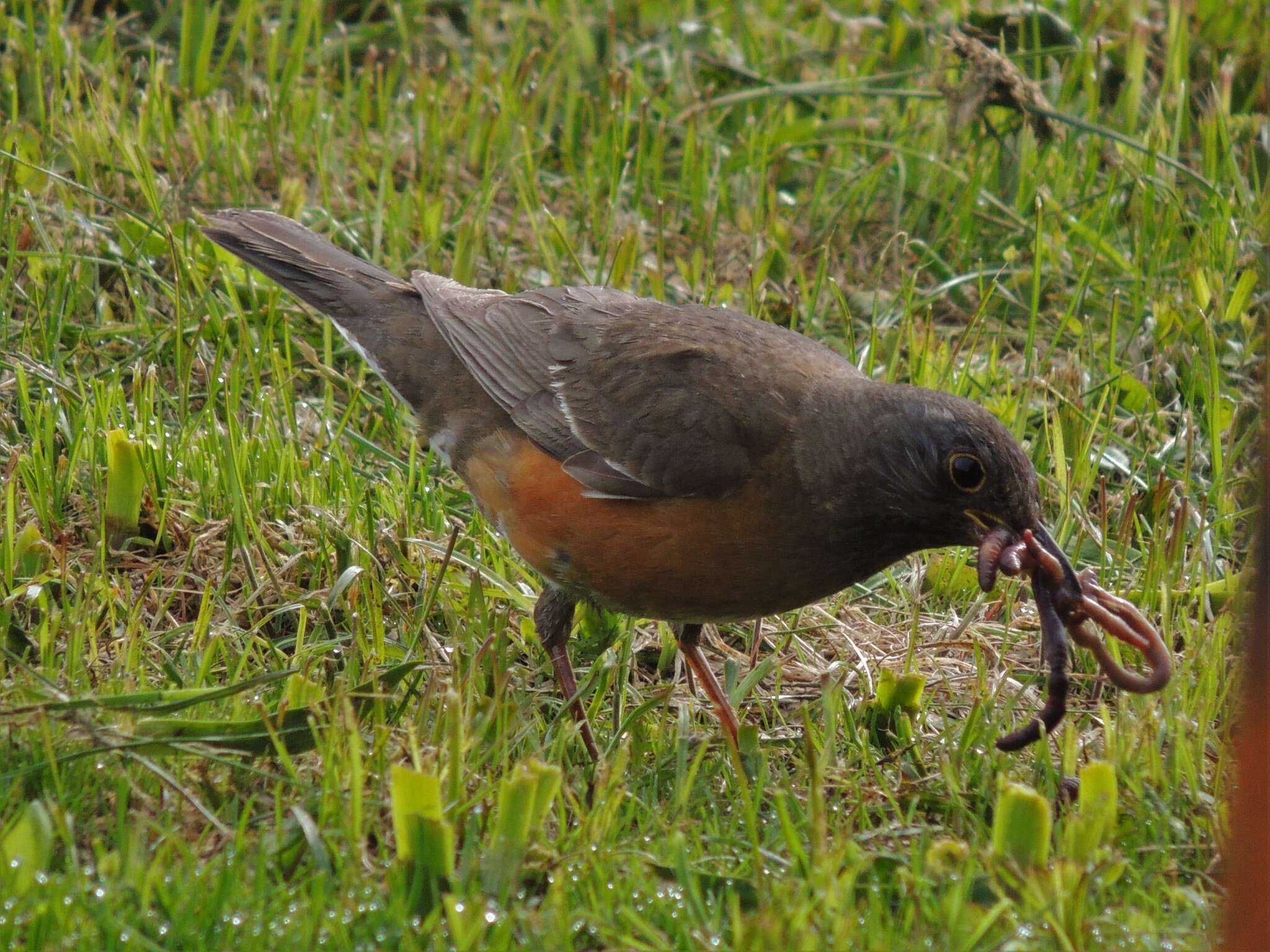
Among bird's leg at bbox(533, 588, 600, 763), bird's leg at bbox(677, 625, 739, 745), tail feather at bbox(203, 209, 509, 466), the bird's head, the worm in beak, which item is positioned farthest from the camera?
tail feather at bbox(203, 209, 509, 466)

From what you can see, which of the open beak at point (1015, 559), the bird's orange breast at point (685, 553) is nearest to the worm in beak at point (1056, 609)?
the open beak at point (1015, 559)

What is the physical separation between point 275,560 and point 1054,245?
140 inches

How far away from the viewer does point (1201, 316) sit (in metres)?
5.58

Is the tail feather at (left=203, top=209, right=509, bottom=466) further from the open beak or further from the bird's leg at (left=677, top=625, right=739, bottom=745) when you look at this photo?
the open beak

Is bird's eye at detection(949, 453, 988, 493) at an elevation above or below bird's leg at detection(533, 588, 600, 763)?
above

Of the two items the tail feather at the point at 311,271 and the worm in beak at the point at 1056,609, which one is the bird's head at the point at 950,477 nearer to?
the worm in beak at the point at 1056,609

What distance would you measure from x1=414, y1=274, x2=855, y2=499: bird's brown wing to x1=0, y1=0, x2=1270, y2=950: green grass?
52 cm

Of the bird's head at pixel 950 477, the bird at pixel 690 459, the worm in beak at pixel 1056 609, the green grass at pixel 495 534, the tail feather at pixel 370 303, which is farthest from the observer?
the tail feather at pixel 370 303

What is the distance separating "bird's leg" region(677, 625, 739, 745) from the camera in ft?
14.4

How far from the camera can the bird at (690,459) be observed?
4.12 m

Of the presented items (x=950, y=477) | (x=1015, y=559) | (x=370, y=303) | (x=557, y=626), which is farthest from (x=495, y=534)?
(x=1015, y=559)

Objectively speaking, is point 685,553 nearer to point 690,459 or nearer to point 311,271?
point 690,459

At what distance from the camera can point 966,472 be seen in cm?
399

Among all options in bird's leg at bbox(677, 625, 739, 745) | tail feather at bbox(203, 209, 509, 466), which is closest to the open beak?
bird's leg at bbox(677, 625, 739, 745)
